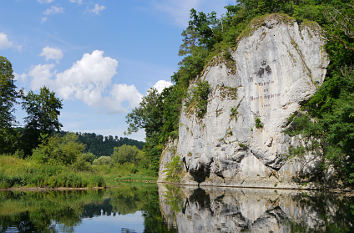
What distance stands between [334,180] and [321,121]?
5.34 m

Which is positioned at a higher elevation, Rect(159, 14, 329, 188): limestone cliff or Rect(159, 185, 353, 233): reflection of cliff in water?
Rect(159, 14, 329, 188): limestone cliff

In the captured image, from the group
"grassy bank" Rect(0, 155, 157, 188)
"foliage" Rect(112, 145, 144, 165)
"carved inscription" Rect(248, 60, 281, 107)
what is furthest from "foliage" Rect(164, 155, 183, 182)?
"foliage" Rect(112, 145, 144, 165)

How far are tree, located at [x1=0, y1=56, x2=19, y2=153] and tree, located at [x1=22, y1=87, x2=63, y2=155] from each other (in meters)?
2.20

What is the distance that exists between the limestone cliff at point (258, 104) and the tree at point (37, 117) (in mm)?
→ 24886

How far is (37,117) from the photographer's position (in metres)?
49.9

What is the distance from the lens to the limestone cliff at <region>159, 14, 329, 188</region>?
3086 centimetres

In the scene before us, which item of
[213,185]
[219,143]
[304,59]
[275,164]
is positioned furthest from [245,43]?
[213,185]

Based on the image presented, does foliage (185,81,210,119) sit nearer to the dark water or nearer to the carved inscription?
the carved inscription

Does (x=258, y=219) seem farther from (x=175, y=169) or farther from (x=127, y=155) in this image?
(x=127, y=155)

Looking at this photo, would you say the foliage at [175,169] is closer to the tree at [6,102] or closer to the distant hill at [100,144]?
the tree at [6,102]

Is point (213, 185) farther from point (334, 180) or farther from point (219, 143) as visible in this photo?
point (334, 180)

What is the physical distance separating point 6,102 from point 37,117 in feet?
16.0

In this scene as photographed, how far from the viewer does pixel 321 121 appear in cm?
2666

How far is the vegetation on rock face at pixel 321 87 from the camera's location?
77.2ft
